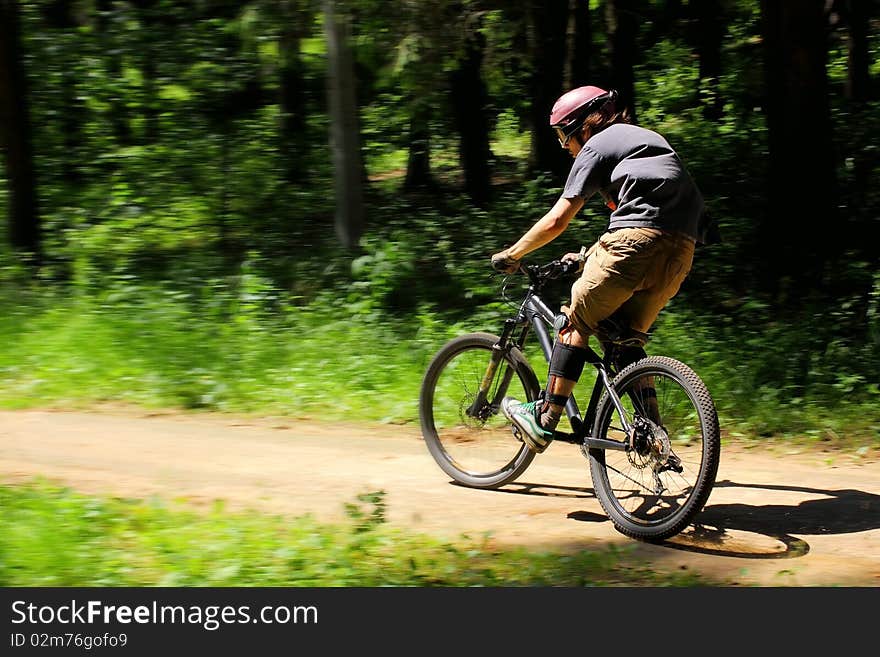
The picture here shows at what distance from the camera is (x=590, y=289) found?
5.45 m

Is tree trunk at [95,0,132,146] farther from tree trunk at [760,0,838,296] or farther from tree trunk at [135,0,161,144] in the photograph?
tree trunk at [760,0,838,296]

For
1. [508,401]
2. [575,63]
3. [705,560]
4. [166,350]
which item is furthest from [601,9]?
[705,560]

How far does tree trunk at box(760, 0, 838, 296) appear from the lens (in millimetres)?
10320

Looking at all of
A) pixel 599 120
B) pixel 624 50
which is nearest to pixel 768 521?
pixel 599 120

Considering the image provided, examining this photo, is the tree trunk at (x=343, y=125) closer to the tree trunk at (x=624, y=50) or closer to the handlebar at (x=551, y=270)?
the tree trunk at (x=624, y=50)

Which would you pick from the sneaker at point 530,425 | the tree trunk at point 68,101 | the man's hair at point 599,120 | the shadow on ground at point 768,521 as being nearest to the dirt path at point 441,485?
the shadow on ground at point 768,521

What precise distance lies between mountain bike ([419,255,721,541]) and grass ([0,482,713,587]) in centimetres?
46

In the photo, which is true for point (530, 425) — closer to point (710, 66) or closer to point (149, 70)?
point (149, 70)

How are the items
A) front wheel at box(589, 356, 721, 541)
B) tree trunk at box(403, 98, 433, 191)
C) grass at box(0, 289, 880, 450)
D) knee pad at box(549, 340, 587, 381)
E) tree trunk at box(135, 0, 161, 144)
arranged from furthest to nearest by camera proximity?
tree trunk at box(403, 98, 433, 191), tree trunk at box(135, 0, 161, 144), grass at box(0, 289, 880, 450), knee pad at box(549, 340, 587, 381), front wheel at box(589, 356, 721, 541)

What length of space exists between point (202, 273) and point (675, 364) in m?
6.91

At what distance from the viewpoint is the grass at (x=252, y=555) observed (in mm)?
4582

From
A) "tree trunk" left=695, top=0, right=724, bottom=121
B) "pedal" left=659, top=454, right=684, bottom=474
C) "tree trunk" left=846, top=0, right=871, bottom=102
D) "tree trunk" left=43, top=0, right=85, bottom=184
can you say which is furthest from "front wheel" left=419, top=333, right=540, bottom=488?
"tree trunk" left=846, top=0, right=871, bottom=102

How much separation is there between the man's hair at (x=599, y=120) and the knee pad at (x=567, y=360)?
1.09 m

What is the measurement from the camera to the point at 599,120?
5.54 metres
